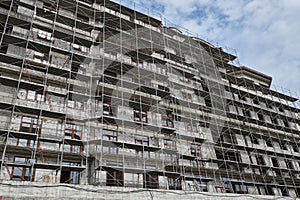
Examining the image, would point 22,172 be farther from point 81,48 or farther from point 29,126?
point 81,48

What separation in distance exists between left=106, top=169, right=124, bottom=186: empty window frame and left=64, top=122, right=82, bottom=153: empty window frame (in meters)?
2.21

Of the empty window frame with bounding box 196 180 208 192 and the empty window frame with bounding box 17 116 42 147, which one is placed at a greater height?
the empty window frame with bounding box 17 116 42 147

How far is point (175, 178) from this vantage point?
1738 cm

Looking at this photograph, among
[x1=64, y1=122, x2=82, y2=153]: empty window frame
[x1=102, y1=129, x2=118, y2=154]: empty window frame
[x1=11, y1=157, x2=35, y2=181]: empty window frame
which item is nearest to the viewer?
[x1=11, y1=157, x2=35, y2=181]: empty window frame

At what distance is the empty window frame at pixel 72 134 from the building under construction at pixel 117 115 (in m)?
0.06

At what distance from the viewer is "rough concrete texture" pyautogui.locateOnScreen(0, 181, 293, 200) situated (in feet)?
36.4

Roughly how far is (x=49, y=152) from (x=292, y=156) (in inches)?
803

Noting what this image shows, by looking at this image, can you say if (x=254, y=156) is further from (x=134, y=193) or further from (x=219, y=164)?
(x=134, y=193)

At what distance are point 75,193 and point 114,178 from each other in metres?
3.66

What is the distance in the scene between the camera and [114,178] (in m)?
15.6

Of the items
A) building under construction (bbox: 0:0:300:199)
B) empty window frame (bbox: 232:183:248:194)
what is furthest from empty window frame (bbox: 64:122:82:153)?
empty window frame (bbox: 232:183:248:194)

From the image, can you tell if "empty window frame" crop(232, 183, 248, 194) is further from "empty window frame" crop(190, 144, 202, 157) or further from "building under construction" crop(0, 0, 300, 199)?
"empty window frame" crop(190, 144, 202, 157)

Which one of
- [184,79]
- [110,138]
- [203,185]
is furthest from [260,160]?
[110,138]

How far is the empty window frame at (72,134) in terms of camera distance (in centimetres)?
1553
